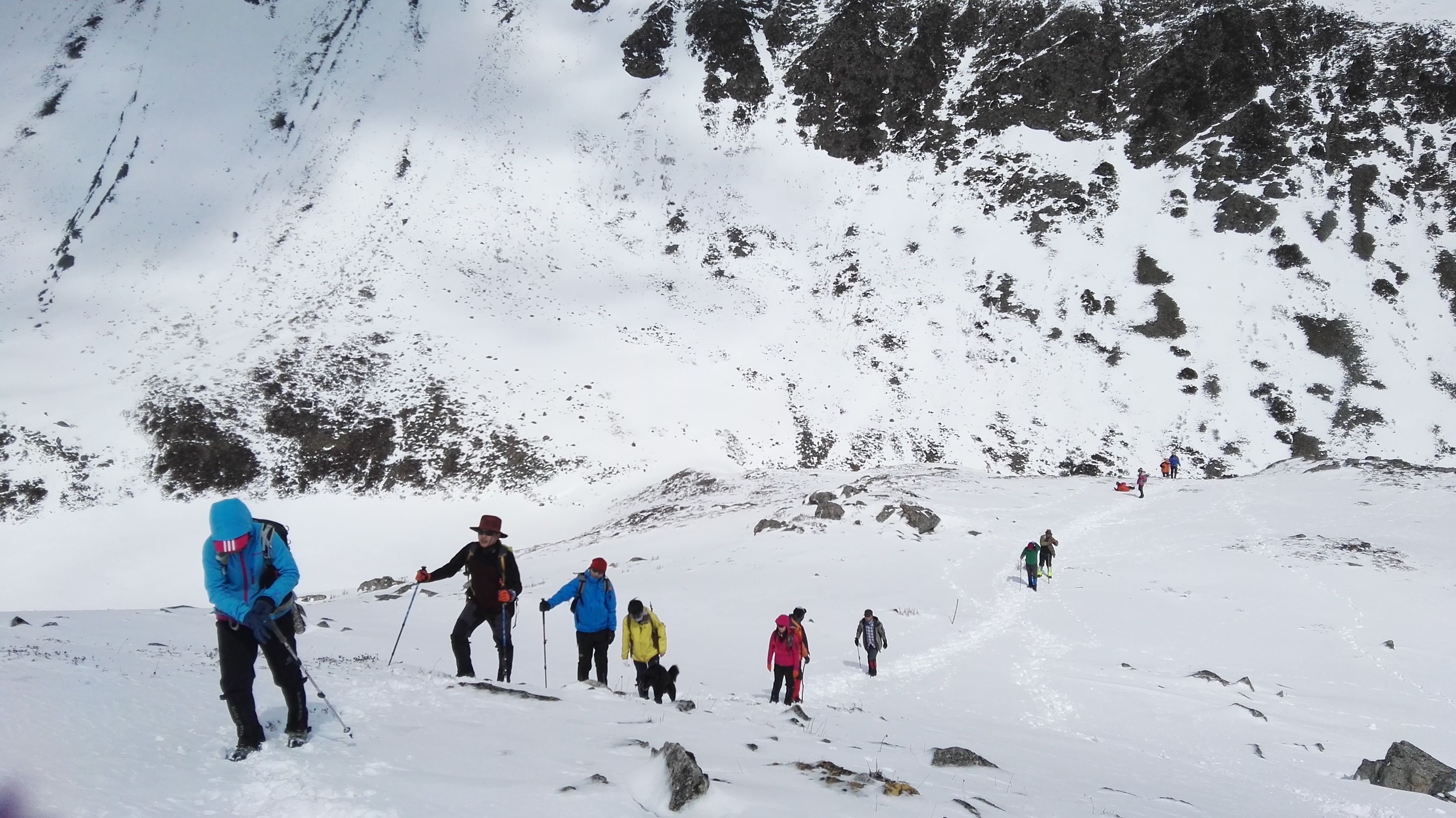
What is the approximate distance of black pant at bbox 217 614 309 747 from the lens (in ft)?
16.3

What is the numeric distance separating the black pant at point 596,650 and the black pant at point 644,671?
1.34 ft

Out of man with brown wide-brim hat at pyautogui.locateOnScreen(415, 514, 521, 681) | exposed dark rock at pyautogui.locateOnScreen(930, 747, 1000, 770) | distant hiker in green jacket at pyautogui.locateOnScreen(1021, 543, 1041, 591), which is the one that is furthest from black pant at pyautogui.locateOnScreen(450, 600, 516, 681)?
distant hiker in green jacket at pyautogui.locateOnScreen(1021, 543, 1041, 591)

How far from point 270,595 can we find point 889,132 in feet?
255

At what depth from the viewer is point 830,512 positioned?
92.5 ft

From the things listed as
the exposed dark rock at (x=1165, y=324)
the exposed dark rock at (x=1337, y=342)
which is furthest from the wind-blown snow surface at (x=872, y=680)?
the exposed dark rock at (x=1165, y=324)

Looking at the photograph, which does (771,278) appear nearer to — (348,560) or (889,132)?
(889,132)

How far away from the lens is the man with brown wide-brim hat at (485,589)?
838cm

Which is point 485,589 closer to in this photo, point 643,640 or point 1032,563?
point 643,640

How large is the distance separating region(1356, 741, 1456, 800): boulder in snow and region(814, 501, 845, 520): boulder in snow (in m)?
19.8

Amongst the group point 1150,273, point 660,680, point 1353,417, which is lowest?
point 660,680

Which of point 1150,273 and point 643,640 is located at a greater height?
point 1150,273

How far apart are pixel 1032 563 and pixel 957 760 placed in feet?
54.7

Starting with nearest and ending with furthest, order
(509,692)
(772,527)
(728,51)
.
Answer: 1. (509,692)
2. (772,527)
3. (728,51)

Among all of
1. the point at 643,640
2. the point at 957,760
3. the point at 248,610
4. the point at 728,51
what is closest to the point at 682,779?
the point at 248,610
